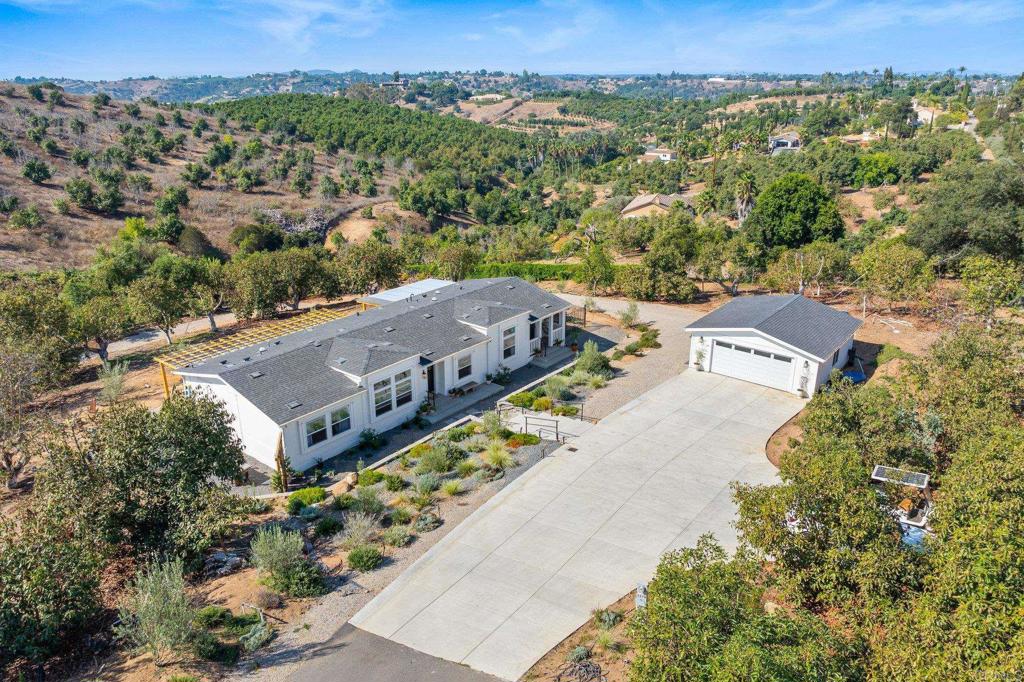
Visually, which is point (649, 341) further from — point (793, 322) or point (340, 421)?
point (340, 421)

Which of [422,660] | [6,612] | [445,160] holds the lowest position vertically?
[422,660]

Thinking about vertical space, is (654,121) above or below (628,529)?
above

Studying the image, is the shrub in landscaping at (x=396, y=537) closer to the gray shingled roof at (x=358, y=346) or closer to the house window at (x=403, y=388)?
→ the gray shingled roof at (x=358, y=346)

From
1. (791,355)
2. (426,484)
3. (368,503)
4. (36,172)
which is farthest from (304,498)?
(36,172)

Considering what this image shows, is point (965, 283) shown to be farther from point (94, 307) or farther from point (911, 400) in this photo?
point (94, 307)

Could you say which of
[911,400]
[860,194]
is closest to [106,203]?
[911,400]
